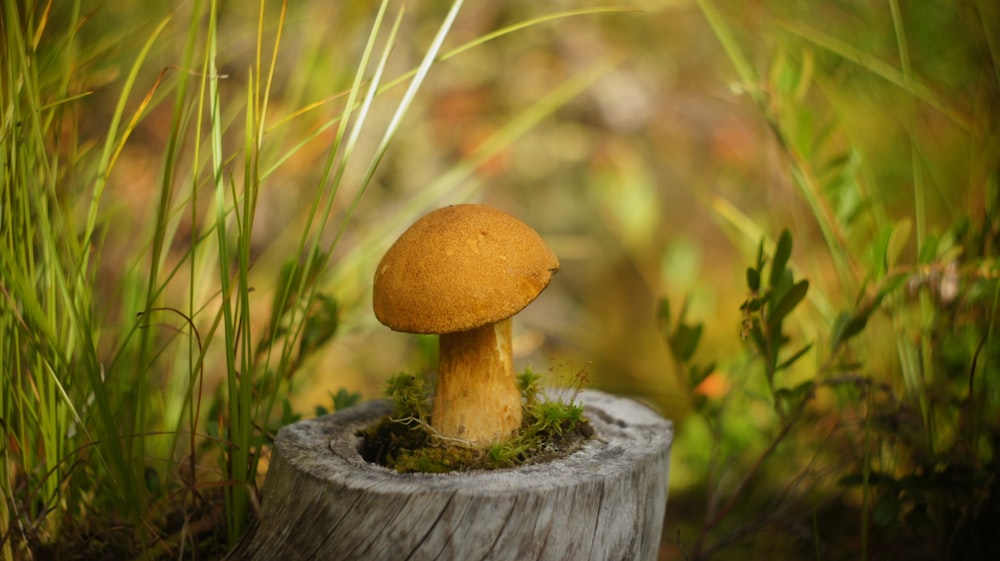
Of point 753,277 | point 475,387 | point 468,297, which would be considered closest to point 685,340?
point 753,277

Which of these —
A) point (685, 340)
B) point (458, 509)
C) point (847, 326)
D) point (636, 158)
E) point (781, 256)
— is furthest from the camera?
point (636, 158)

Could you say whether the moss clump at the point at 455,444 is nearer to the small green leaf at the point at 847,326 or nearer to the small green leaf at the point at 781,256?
the small green leaf at the point at 781,256

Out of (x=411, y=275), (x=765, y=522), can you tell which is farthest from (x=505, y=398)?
(x=765, y=522)

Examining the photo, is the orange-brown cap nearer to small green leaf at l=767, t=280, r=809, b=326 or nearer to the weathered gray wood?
the weathered gray wood

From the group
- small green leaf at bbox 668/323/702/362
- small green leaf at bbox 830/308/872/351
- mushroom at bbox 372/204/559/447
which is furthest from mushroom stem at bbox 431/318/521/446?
small green leaf at bbox 830/308/872/351

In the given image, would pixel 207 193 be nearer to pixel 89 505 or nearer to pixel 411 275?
pixel 89 505

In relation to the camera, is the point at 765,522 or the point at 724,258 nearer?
the point at 765,522

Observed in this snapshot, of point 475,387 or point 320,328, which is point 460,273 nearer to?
point 475,387
